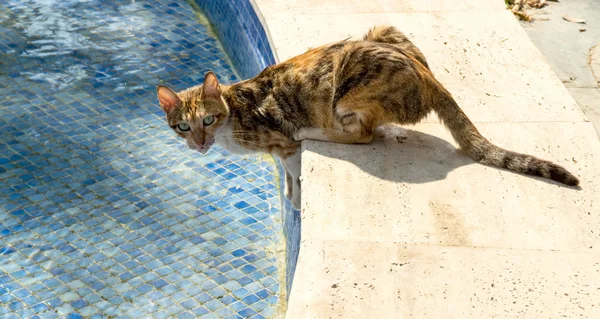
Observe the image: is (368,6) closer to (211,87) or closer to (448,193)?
(211,87)

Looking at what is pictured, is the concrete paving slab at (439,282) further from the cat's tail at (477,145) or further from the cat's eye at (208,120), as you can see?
the cat's eye at (208,120)

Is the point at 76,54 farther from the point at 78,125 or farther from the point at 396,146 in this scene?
the point at 396,146

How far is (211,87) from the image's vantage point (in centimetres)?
468

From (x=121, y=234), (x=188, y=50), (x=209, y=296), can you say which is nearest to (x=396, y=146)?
(x=209, y=296)

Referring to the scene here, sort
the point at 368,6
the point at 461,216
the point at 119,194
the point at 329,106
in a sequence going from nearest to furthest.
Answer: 1. the point at 461,216
2. the point at 329,106
3. the point at 119,194
4. the point at 368,6

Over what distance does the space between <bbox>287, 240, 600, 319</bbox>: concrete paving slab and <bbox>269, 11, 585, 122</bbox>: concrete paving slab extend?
1.42 meters

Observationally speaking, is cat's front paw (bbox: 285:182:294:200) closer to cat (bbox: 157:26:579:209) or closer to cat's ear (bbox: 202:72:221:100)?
cat (bbox: 157:26:579:209)

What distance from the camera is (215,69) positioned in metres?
7.57

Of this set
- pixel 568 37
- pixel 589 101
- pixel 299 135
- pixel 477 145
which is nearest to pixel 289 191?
pixel 299 135

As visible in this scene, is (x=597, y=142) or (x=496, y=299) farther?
(x=597, y=142)

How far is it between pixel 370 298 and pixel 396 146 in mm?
1404

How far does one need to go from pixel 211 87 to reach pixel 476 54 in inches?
88.1

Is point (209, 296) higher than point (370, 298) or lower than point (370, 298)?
lower

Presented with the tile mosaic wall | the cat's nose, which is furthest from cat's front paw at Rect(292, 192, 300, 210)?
the cat's nose
